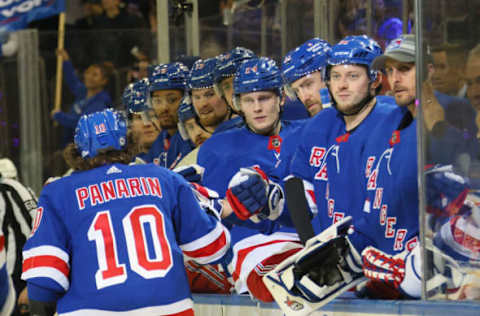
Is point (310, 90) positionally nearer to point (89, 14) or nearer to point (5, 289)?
point (5, 289)

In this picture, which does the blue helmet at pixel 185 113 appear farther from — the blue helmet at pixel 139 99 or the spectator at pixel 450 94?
the spectator at pixel 450 94

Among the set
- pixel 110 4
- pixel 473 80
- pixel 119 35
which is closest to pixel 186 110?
pixel 473 80

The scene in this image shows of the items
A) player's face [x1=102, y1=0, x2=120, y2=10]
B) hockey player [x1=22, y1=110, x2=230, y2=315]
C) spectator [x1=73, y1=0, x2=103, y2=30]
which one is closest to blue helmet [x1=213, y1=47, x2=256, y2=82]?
hockey player [x1=22, y1=110, x2=230, y2=315]

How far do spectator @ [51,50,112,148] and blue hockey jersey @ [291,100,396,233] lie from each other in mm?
3229

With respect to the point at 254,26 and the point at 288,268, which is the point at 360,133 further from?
the point at 254,26

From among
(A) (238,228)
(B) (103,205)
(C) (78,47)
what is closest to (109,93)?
(C) (78,47)

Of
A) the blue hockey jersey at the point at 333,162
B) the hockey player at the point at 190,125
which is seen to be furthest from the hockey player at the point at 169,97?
the blue hockey jersey at the point at 333,162

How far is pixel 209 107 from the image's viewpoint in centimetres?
454

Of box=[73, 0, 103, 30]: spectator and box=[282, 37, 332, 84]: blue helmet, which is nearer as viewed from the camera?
box=[282, 37, 332, 84]: blue helmet

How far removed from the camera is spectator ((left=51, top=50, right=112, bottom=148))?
679cm

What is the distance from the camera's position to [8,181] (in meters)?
5.98

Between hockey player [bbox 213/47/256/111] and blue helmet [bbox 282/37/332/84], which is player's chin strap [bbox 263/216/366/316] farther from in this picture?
hockey player [bbox 213/47/256/111]

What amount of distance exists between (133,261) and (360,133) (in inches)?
35.3

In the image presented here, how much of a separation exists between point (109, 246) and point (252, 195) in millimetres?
580
